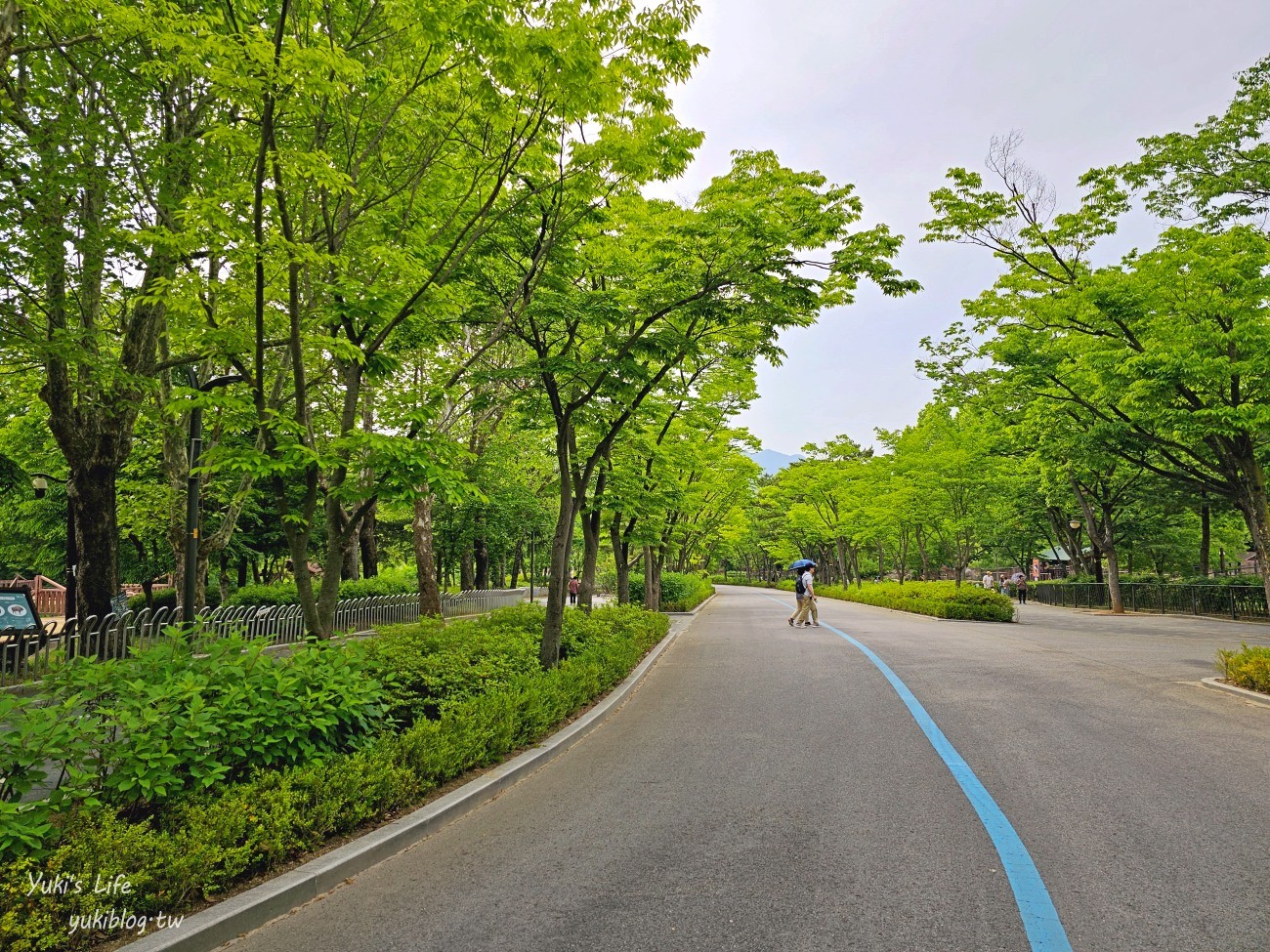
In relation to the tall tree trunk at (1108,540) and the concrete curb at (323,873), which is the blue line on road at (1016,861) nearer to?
the concrete curb at (323,873)

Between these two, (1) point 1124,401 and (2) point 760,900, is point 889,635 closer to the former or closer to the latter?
(1) point 1124,401

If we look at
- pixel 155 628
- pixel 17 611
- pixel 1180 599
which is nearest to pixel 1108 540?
pixel 1180 599

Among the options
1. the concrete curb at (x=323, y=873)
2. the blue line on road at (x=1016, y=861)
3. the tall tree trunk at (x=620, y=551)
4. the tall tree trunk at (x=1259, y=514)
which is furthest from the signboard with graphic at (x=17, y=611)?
the tall tree trunk at (x=1259, y=514)

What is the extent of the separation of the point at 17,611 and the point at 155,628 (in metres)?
2.19

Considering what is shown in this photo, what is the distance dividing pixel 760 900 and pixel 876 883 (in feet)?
2.21

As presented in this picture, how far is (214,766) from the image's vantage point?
12.9ft

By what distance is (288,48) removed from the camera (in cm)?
541

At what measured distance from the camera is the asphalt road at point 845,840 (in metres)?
3.29

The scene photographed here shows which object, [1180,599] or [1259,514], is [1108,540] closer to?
[1180,599]

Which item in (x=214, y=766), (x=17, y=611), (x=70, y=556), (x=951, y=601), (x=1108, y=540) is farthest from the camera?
(x=1108, y=540)

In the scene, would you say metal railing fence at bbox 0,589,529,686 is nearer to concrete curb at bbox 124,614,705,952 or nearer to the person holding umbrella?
concrete curb at bbox 124,614,705,952

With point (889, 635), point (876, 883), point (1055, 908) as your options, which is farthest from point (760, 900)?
point (889, 635)

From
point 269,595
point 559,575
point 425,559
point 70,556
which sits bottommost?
point 269,595

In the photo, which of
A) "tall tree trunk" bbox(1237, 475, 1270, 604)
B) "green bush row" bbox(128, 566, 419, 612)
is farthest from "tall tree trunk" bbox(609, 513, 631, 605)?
"tall tree trunk" bbox(1237, 475, 1270, 604)
